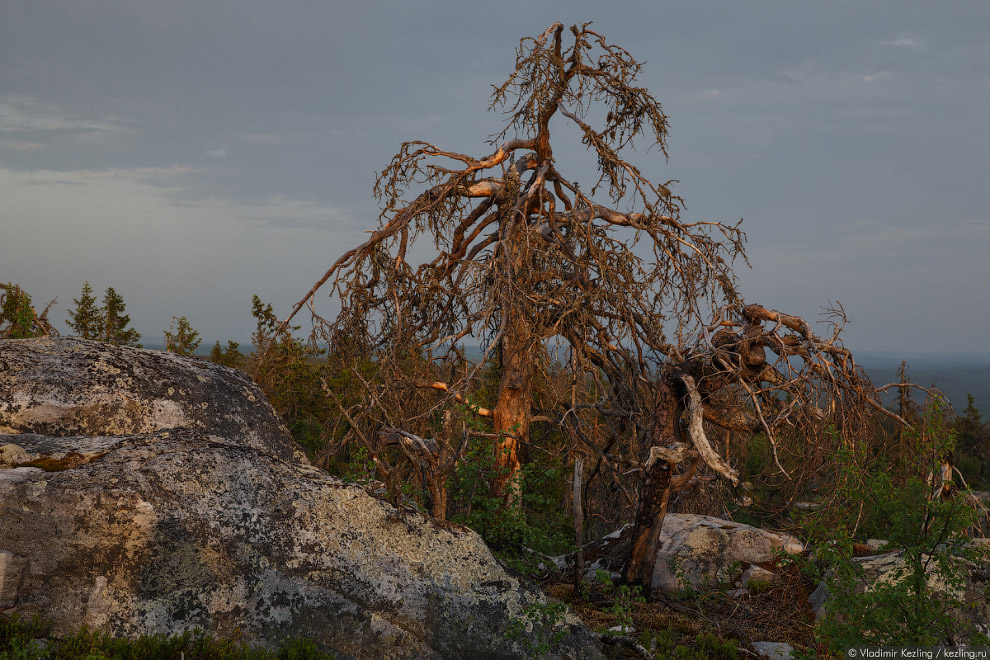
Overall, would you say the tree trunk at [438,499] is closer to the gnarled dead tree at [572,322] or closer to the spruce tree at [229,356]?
the gnarled dead tree at [572,322]

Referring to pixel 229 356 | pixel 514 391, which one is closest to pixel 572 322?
pixel 514 391

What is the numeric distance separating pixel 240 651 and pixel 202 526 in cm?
94

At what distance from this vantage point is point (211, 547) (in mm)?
4945

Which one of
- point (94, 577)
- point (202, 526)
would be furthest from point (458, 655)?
point (94, 577)

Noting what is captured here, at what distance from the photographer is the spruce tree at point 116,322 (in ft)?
106

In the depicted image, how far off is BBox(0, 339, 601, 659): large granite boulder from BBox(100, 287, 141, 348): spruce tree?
27383 mm

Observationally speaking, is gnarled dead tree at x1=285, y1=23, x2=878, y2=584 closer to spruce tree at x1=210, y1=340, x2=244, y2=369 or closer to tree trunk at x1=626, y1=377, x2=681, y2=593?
tree trunk at x1=626, y1=377, x2=681, y2=593

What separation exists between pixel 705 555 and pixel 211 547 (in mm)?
7620

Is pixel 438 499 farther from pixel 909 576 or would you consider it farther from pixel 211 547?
pixel 909 576

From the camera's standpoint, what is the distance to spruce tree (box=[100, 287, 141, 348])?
3231 cm

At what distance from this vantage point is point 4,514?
4.56 m

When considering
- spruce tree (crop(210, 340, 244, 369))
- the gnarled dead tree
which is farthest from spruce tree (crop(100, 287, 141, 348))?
the gnarled dead tree

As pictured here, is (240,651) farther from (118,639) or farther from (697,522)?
(697,522)

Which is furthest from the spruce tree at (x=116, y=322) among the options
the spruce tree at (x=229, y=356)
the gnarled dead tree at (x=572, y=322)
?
the gnarled dead tree at (x=572, y=322)
